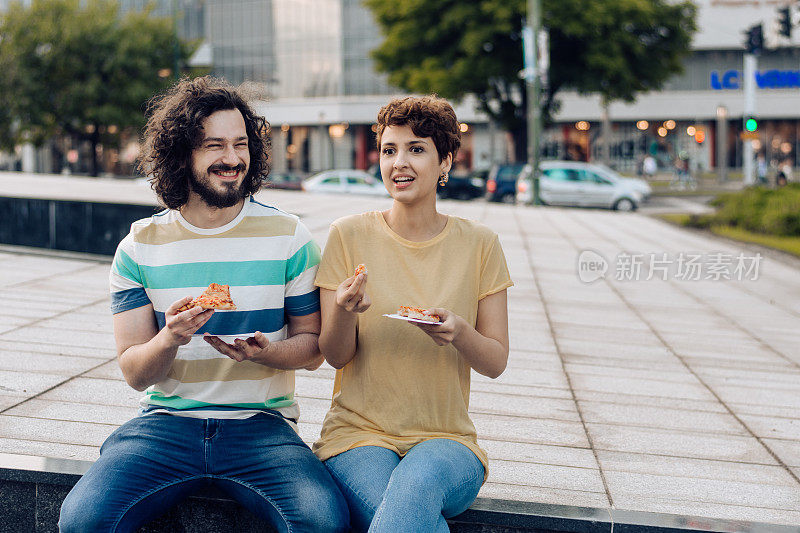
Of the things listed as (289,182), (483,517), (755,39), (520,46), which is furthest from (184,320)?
(289,182)

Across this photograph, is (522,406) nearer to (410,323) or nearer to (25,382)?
(410,323)

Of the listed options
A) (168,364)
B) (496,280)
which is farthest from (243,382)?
(496,280)

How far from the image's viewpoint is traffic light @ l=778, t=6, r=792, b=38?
16.6m

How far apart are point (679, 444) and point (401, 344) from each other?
203cm

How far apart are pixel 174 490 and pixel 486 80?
27560 millimetres

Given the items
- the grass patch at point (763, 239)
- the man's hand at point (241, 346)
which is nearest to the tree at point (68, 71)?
the grass patch at point (763, 239)

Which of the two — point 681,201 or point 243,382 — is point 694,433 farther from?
point 681,201

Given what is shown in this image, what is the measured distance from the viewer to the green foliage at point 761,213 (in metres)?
16.5

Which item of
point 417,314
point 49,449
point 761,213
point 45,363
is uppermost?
point 761,213

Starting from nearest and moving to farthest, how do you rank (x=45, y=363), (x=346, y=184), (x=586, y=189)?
(x=45, y=363)
(x=586, y=189)
(x=346, y=184)

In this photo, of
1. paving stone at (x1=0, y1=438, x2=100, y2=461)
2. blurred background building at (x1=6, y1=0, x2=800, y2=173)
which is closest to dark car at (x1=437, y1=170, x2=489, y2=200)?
blurred background building at (x1=6, y1=0, x2=800, y2=173)

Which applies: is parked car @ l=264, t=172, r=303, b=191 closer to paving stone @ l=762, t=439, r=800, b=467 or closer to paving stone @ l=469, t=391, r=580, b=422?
paving stone @ l=469, t=391, r=580, b=422

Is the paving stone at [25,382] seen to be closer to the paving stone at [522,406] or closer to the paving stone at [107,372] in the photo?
the paving stone at [107,372]

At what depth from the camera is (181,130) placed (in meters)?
2.78
